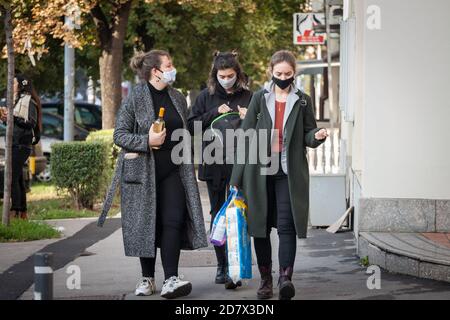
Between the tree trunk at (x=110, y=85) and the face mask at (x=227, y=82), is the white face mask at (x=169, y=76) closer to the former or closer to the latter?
the face mask at (x=227, y=82)

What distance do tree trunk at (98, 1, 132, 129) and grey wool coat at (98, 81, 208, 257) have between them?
13.1 m

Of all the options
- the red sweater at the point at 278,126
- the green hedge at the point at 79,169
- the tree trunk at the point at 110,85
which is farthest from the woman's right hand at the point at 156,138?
the tree trunk at the point at 110,85

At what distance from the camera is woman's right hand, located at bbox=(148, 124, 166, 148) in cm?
831

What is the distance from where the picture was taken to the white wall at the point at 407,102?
33.6 ft

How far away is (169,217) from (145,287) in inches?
21.2

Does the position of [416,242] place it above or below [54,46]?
below

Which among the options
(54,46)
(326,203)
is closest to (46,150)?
(54,46)

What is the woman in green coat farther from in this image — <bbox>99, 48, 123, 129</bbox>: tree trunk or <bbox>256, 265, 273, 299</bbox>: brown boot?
<bbox>99, 48, 123, 129</bbox>: tree trunk

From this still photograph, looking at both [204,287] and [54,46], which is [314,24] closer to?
[54,46]

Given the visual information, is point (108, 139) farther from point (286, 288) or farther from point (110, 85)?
point (286, 288)

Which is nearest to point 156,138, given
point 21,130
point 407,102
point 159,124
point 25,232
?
point 159,124

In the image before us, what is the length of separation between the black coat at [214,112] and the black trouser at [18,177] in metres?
5.52
